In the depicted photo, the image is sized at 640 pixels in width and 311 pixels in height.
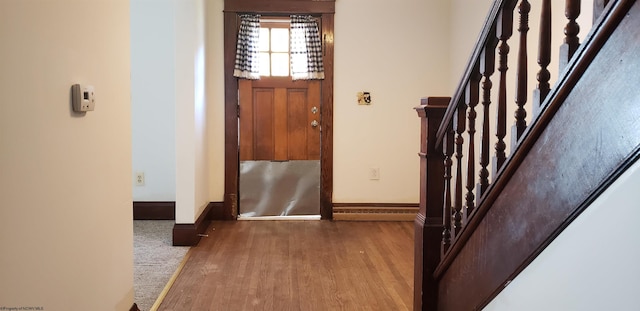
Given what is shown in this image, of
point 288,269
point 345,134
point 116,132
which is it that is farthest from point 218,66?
point 116,132

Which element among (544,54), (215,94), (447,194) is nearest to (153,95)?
(215,94)

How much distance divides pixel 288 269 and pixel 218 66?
213 cm

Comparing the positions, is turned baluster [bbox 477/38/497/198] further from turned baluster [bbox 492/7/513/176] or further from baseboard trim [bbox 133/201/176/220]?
baseboard trim [bbox 133/201/176/220]

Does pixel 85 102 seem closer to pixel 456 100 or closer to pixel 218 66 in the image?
pixel 456 100

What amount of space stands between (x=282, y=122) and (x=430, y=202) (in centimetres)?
350

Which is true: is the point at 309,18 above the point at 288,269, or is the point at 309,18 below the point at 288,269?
above

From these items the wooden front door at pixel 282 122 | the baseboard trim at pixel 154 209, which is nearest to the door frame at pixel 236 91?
the baseboard trim at pixel 154 209

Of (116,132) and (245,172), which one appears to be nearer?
(116,132)

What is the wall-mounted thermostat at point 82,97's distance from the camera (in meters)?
1.68

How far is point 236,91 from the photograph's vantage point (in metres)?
4.62

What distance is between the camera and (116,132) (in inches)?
82.7

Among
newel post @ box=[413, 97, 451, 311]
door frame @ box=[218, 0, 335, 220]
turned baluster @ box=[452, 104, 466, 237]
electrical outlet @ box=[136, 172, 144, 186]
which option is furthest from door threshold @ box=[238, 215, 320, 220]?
turned baluster @ box=[452, 104, 466, 237]

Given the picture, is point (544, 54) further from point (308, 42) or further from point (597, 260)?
point (308, 42)

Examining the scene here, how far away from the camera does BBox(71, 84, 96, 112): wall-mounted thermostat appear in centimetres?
168
